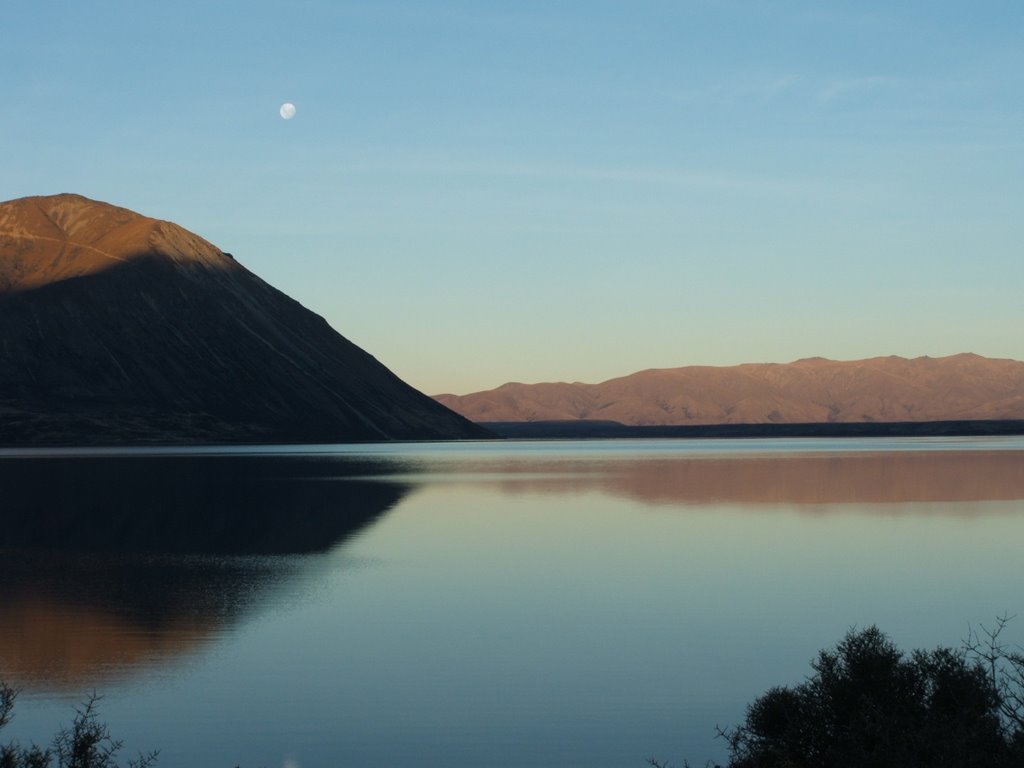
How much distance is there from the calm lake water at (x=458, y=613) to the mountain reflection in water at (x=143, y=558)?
155mm

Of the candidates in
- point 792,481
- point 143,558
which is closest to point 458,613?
point 143,558

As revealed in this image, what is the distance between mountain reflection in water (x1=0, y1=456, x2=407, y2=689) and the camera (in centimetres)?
2612

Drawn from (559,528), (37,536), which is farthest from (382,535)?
(37,536)

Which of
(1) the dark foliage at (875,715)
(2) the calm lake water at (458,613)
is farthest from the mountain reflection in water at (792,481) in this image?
(1) the dark foliage at (875,715)

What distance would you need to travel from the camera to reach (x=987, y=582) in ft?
118

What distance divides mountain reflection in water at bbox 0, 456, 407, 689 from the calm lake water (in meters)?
0.15

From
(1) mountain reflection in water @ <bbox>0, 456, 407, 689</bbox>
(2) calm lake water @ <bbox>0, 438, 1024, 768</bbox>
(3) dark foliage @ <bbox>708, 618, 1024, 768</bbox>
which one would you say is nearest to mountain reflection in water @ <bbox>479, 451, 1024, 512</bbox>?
(2) calm lake water @ <bbox>0, 438, 1024, 768</bbox>

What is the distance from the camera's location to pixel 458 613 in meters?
30.9

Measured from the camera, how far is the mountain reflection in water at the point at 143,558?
85.7 feet

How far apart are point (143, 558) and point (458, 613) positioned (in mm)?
16251

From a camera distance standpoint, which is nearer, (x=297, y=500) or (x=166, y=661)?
(x=166, y=661)

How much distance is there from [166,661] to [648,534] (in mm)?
29157

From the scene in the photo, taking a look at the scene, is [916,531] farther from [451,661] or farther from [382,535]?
[451,661]

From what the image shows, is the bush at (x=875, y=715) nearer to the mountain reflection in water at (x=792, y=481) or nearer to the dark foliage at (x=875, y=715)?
the dark foliage at (x=875, y=715)
